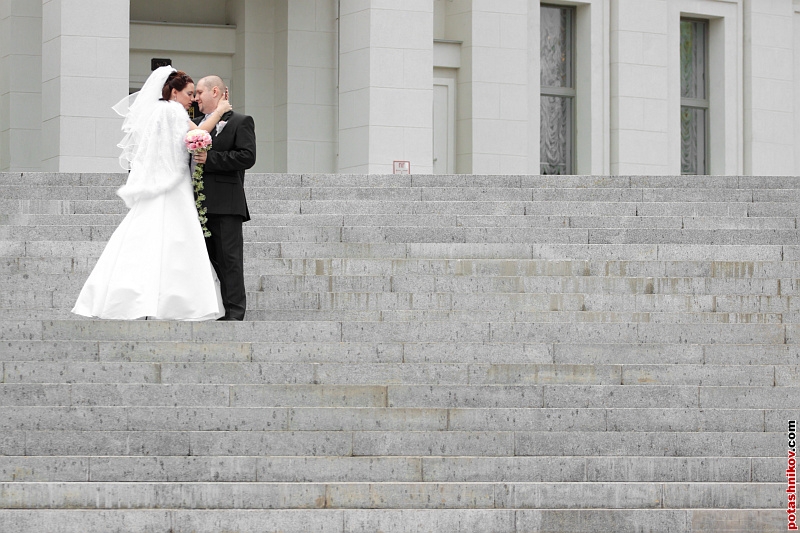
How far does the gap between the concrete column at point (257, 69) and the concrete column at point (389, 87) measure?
8.78 feet

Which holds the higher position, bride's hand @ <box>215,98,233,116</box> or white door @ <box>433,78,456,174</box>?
white door @ <box>433,78,456,174</box>

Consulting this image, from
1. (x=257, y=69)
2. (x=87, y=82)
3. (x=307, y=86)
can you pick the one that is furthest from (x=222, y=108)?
(x=257, y=69)

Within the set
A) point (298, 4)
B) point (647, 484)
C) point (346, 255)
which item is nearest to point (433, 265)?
point (346, 255)

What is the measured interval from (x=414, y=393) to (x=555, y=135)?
51.1 feet

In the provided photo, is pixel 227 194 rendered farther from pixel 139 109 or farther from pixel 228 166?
pixel 139 109

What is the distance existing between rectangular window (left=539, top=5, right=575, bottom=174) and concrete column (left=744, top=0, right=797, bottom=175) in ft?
11.8

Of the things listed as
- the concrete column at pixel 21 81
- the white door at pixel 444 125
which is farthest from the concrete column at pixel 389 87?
the concrete column at pixel 21 81

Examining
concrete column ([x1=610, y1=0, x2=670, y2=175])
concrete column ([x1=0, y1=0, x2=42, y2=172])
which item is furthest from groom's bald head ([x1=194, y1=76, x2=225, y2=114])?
concrete column ([x1=610, y1=0, x2=670, y2=175])

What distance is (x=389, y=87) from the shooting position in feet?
60.5

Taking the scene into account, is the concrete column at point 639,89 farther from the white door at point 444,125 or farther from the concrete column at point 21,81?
the concrete column at point 21,81

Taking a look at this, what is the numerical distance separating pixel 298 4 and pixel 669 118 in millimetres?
7057

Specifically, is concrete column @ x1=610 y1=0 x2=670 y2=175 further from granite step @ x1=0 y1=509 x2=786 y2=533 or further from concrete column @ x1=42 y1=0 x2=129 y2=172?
granite step @ x1=0 y1=509 x2=786 y2=533

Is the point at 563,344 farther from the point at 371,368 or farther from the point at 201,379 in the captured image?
the point at 201,379

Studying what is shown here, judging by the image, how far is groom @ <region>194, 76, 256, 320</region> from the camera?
30.6ft
